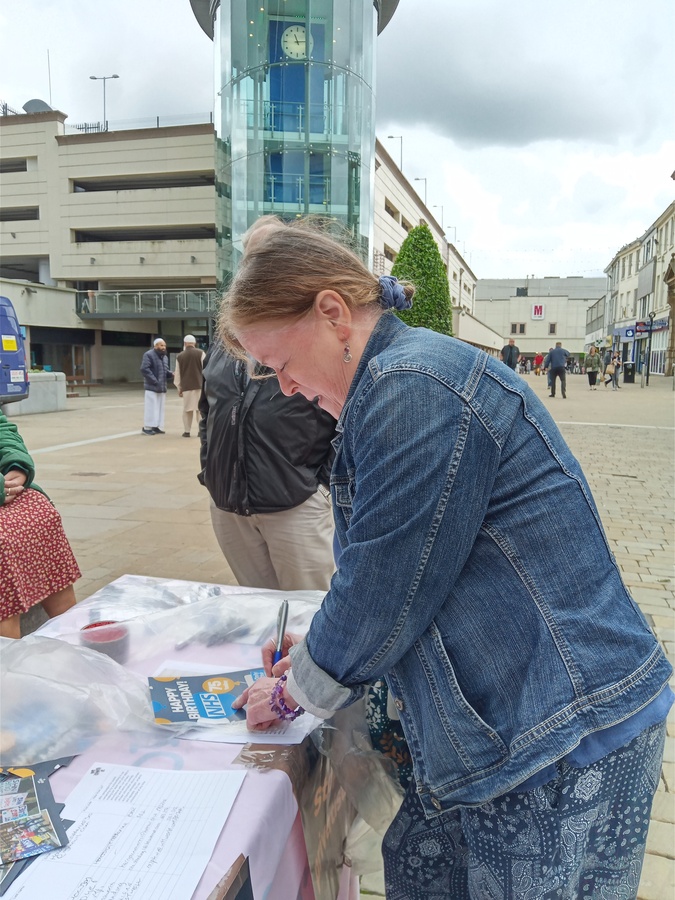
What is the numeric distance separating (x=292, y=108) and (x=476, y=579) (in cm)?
1051

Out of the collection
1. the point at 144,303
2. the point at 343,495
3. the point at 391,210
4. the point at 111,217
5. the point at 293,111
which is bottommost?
the point at 343,495

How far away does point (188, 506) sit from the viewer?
701cm

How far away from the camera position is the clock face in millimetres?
9452

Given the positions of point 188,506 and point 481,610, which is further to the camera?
point 188,506

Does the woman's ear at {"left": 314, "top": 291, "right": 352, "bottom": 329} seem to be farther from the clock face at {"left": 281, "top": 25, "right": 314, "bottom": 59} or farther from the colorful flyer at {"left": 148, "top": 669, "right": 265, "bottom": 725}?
the clock face at {"left": 281, "top": 25, "right": 314, "bottom": 59}

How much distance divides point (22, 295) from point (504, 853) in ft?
98.7

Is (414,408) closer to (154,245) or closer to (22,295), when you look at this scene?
(22,295)

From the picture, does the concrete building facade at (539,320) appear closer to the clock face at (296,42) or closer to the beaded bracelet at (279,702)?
the clock face at (296,42)

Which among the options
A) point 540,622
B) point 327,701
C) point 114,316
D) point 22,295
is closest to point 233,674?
point 327,701

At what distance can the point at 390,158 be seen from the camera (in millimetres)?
36656

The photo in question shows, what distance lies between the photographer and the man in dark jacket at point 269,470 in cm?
276

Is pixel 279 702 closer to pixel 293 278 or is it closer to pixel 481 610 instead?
pixel 481 610

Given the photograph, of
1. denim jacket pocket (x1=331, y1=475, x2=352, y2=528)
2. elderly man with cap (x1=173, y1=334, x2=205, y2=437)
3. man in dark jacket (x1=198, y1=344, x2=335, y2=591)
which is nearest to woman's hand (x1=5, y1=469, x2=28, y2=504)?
man in dark jacket (x1=198, y1=344, x2=335, y2=591)

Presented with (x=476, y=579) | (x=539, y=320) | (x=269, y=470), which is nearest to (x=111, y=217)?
(x=269, y=470)
